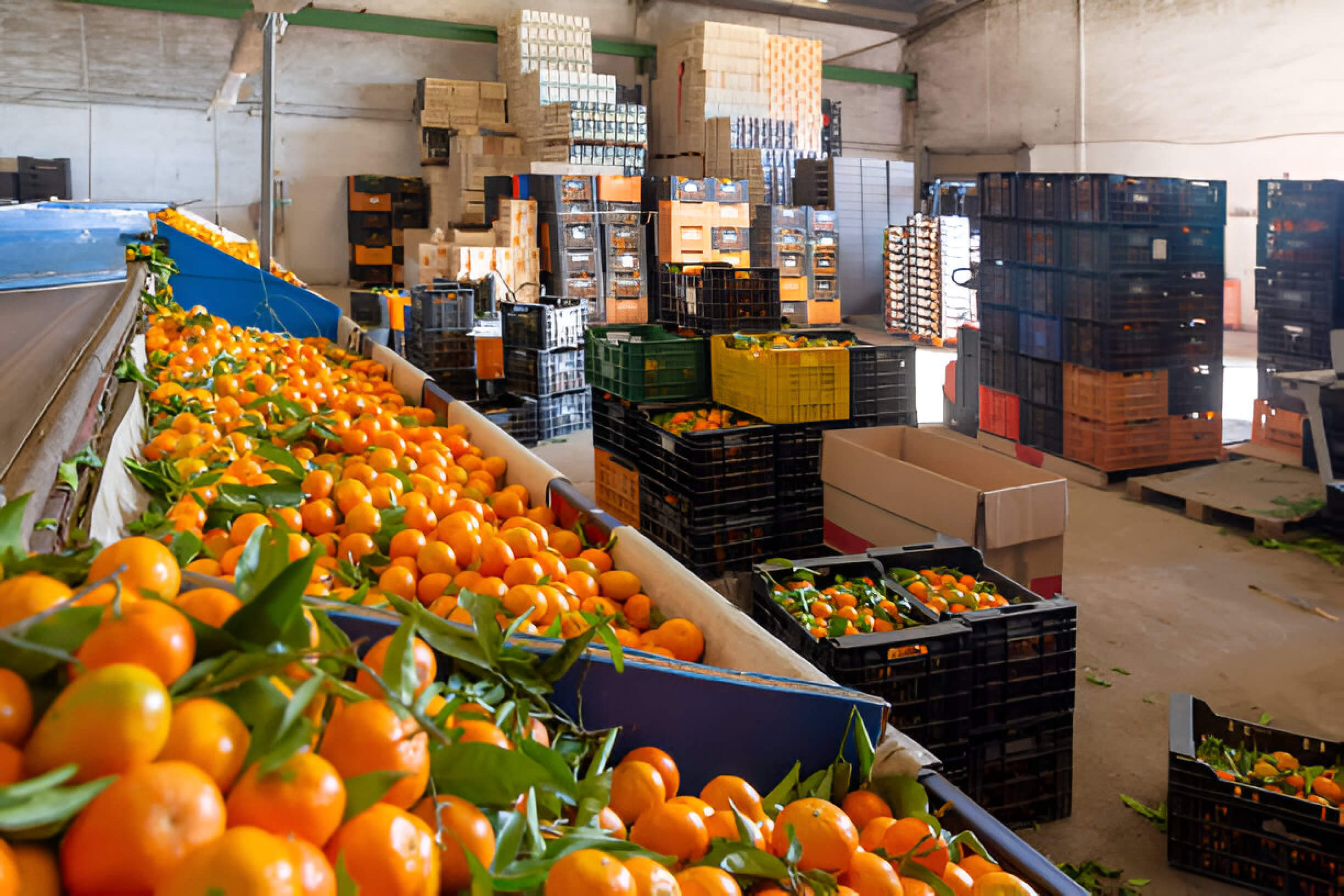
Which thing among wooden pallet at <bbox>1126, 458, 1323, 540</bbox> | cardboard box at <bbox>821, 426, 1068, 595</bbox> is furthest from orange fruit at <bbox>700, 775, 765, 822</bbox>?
wooden pallet at <bbox>1126, 458, 1323, 540</bbox>

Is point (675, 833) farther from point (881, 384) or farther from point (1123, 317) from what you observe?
point (1123, 317)

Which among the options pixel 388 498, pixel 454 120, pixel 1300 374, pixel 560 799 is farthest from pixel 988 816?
pixel 454 120

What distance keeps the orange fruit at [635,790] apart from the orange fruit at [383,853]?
428 mm

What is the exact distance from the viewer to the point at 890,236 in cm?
1408

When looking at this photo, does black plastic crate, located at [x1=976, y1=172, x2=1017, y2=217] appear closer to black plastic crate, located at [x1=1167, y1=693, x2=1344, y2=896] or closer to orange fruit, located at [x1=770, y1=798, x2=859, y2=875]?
black plastic crate, located at [x1=1167, y1=693, x2=1344, y2=896]

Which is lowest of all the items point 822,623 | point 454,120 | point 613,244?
point 822,623

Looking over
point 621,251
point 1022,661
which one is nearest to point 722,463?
point 1022,661

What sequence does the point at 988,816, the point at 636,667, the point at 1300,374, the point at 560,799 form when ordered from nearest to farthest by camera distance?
the point at 560,799 → the point at 636,667 → the point at 988,816 → the point at 1300,374

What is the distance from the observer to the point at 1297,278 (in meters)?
6.78

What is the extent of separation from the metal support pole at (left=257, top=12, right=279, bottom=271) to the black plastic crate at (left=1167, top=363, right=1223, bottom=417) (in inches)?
228

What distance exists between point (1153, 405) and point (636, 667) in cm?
633

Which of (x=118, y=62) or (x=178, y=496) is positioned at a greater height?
(x=118, y=62)

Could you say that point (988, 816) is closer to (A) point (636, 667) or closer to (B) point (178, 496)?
(A) point (636, 667)

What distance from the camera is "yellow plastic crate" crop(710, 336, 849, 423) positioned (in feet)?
15.4
